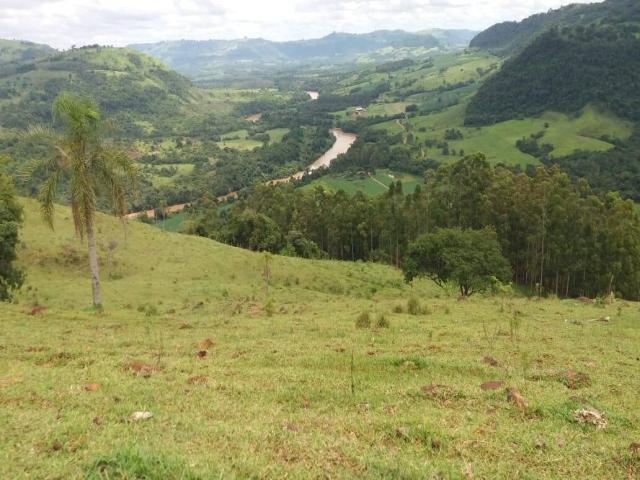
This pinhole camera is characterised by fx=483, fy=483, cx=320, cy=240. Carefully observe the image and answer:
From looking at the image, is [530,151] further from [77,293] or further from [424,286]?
[77,293]

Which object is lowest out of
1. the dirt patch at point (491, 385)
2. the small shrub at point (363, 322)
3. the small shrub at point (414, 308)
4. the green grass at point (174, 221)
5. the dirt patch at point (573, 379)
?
the green grass at point (174, 221)

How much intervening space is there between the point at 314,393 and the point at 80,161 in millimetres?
19248

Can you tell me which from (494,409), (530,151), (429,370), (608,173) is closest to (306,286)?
(429,370)

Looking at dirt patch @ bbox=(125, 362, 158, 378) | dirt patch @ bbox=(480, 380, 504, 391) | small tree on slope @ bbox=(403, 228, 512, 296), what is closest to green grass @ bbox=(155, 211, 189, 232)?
small tree on slope @ bbox=(403, 228, 512, 296)

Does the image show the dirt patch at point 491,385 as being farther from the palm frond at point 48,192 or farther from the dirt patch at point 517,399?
the palm frond at point 48,192

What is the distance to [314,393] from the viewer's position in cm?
1145

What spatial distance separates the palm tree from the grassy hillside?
5593mm

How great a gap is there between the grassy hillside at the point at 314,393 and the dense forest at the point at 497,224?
99.6 feet

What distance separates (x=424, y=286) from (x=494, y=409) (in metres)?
38.8

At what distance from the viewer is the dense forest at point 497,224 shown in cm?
5362

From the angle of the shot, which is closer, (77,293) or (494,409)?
(494,409)

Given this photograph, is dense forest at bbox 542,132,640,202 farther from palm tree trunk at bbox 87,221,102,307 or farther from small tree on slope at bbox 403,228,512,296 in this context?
palm tree trunk at bbox 87,221,102,307

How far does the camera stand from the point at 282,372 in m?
13.2

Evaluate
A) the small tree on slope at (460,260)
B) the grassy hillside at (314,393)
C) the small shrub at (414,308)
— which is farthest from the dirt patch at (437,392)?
the small tree on slope at (460,260)
